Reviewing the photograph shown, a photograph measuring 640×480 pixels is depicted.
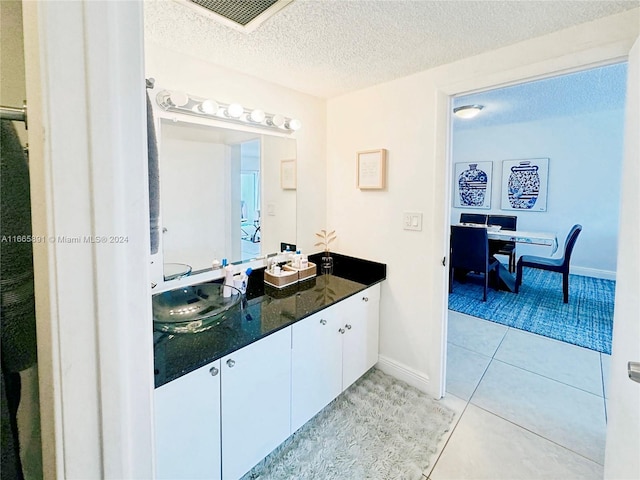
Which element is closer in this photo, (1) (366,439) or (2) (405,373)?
(1) (366,439)

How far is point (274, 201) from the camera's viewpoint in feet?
6.98

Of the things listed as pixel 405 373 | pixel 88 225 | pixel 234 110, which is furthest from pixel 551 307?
pixel 88 225

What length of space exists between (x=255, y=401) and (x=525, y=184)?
5408 mm

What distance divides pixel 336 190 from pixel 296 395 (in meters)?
1.45

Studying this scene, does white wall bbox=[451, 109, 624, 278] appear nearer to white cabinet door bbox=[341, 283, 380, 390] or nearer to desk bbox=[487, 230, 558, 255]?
desk bbox=[487, 230, 558, 255]

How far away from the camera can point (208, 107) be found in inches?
64.1

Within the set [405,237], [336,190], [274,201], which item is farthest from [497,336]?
[274,201]

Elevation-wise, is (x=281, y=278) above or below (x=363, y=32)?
below

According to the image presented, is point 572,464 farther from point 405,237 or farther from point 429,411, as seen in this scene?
point 405,237

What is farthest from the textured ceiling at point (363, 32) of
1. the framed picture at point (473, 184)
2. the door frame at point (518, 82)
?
the framed picture at point (473, 184)

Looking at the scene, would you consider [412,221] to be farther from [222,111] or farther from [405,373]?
[222,111]

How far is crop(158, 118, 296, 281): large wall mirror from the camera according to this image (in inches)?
64.0

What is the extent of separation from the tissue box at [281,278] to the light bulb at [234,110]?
0.95 meters

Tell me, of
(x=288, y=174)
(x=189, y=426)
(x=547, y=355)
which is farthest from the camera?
(x=547, y=355)
